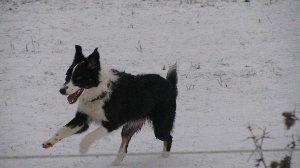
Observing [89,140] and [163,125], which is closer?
[89,140]

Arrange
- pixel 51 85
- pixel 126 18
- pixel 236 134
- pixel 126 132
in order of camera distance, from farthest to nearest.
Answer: pixel 126 18
pixel 51 85
pixel 236 134
pixel 126 132

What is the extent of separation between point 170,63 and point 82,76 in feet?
14.9

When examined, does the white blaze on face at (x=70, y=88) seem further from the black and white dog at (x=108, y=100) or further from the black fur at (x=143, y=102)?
the black fur at (x=143, y=102)

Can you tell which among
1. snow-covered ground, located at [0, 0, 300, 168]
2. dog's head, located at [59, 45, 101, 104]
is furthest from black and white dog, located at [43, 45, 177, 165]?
snow-covered ground, located at [0, 0, 300, 168]

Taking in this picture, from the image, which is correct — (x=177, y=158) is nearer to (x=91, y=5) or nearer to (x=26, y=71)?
(x=26, y=71)

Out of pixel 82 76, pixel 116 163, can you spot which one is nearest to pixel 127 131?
pixel 116 163

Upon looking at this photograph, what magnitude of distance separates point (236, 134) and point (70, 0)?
8566mm

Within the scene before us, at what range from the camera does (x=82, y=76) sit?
5.11 m

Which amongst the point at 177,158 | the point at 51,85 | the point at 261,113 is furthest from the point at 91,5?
the point at 177,158

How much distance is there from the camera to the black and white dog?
509 centimetres

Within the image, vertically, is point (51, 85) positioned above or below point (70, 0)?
below

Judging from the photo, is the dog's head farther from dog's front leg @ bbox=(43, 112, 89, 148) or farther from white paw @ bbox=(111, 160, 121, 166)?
white paw @ bbox=(111, 160, 121, 166)

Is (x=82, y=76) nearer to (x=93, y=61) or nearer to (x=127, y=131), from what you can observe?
(x=93, y=61)

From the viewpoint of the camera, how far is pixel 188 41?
1061cm
